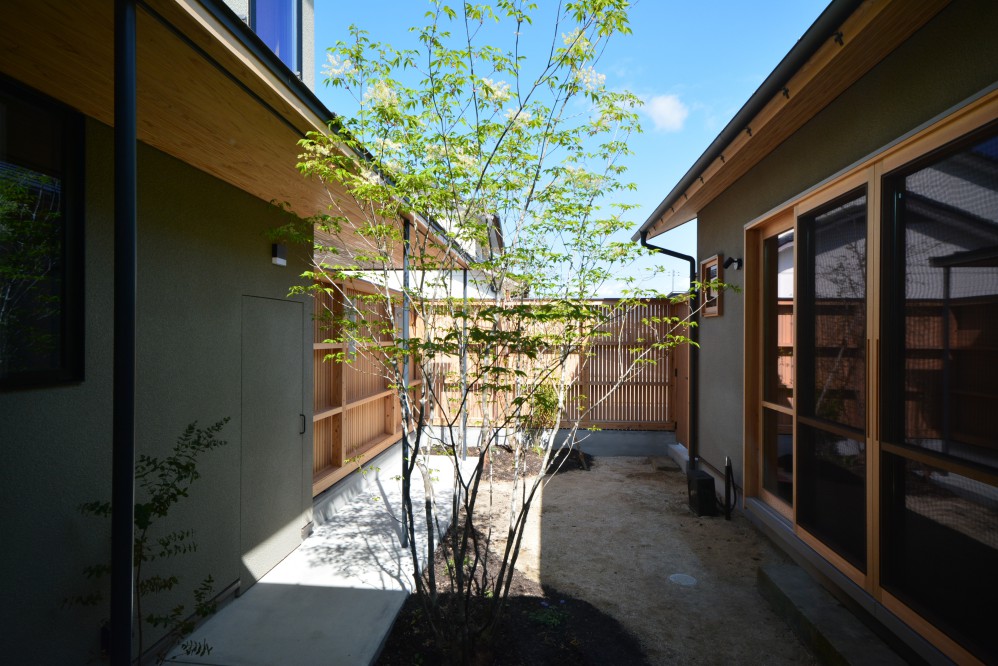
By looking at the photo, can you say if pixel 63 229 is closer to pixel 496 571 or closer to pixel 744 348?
pixel 496 571

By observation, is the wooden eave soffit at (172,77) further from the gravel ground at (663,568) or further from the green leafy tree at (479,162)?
the gravel ground at (663,568)

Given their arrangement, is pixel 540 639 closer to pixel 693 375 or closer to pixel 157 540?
pixel 157 540

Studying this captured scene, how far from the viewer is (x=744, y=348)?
4723 mm

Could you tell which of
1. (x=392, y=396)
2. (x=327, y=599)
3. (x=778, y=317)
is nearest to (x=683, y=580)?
(x=778, y=317)

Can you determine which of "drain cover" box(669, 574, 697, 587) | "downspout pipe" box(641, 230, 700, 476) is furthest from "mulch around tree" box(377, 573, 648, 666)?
"downspout pipe" box(641, 230, 700, 476)

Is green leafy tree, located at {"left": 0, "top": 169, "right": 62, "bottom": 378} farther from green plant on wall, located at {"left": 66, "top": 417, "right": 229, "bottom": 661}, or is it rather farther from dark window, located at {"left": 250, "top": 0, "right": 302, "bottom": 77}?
dark window, located at {"left": 250, "top": 0, "right": 302, "bottom": 77}

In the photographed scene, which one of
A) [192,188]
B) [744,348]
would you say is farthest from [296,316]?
[744,348]

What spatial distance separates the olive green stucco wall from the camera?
7.46 ft

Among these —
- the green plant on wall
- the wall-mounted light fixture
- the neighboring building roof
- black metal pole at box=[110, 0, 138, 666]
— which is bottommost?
the green plant on wall

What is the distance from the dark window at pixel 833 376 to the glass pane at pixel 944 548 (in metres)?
0.30

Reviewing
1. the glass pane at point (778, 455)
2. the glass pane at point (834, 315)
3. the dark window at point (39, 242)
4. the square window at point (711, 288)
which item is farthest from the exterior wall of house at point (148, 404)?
the square window at point (711, 288)

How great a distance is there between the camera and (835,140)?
333 centimetres

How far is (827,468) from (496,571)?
2.34 metres

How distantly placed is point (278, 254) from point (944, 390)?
424 centimetres
